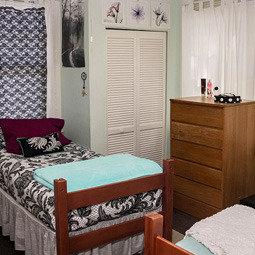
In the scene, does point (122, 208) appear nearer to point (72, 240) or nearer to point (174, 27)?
point (72, 240)

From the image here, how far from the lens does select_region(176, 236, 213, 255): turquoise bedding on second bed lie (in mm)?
1792

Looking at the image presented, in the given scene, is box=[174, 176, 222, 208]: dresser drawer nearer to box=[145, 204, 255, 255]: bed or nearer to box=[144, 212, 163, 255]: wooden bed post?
box=[145, 204, 255, 255]: bed

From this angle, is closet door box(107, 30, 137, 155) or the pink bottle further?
closet door box(107, 30, 137, 155)

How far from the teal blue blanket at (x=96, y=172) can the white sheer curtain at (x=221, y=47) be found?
154cm

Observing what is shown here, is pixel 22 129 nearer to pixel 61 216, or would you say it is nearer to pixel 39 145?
pixel 39 145

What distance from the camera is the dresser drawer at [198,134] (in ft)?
11.2

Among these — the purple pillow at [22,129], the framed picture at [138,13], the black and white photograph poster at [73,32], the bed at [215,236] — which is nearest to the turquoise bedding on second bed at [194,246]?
the bed at [215,236]

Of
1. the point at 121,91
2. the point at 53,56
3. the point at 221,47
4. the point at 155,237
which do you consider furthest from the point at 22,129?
the point at 155,237

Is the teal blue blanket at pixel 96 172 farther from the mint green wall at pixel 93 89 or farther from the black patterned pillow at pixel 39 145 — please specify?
the mint green wall at pixel 93 89

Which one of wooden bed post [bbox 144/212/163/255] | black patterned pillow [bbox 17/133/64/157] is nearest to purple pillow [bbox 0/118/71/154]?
black patterned pillow [bbox 17/133/64/157]

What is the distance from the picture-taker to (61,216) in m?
2.33

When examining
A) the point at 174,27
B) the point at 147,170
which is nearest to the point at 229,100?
the point at 147,170

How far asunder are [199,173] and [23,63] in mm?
2083

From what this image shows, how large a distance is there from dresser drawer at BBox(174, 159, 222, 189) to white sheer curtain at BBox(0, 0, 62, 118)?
1472 millimetres
